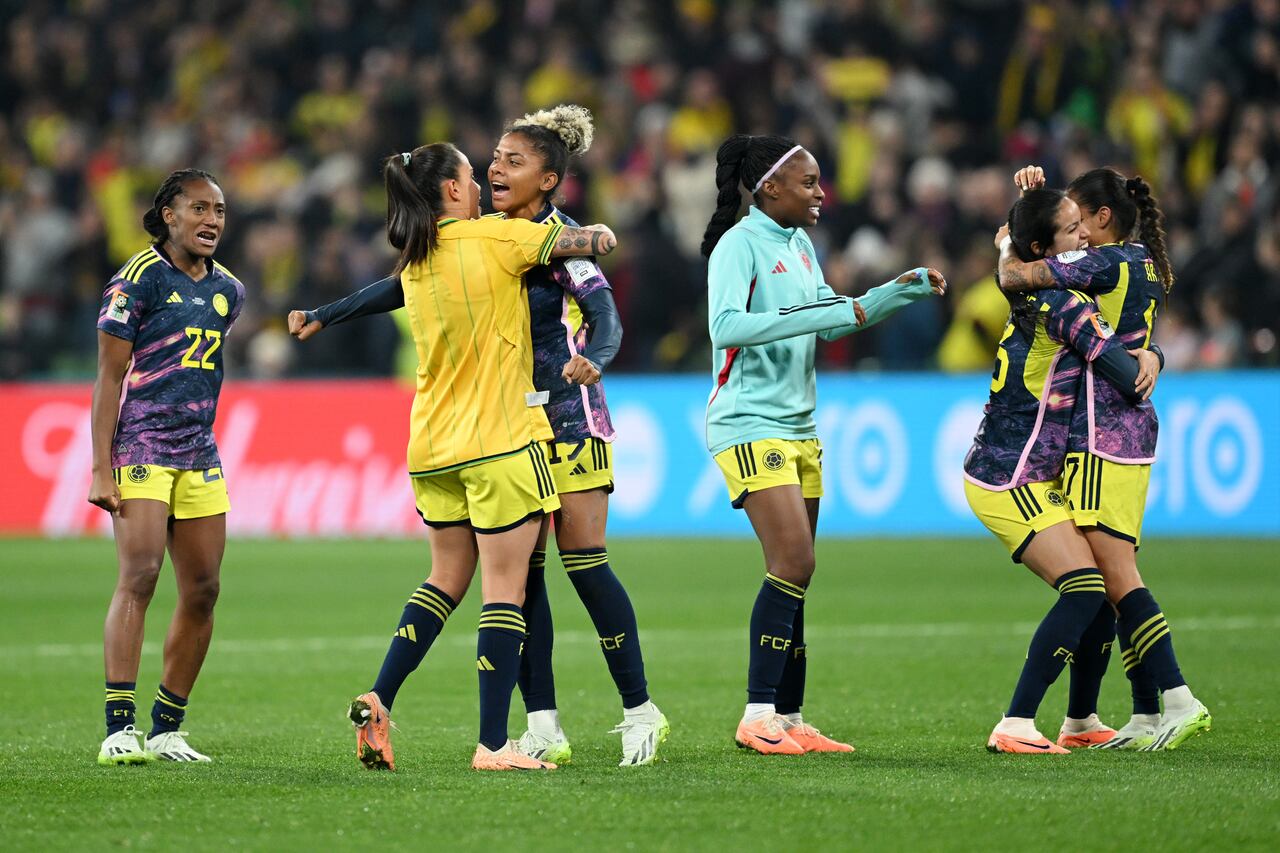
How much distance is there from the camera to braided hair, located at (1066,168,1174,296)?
6910mm

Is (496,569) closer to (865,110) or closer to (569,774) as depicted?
(569,774)

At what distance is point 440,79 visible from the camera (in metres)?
21.1

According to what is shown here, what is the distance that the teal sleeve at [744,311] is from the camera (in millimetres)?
6434

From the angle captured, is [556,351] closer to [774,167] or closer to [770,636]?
[774,167]

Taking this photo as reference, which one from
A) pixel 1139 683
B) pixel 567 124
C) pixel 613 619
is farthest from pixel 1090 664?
pixel 567 124

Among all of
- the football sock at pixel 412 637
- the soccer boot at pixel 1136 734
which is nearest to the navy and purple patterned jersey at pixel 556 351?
the football sock at pixel 412 637

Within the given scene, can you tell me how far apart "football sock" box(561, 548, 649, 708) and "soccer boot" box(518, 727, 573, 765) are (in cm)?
27

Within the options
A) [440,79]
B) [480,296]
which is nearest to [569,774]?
[480,296]

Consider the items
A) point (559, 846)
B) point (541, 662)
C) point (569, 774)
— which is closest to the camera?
point (559, 846)

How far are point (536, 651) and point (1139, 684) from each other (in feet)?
7.29

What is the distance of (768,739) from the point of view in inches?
259

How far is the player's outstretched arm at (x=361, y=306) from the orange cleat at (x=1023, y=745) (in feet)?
8.50

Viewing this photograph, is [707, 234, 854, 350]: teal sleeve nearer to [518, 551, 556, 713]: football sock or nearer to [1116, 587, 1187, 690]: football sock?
[518, 551, 556, 713]: football sock

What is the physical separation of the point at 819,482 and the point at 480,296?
5.06 feet
